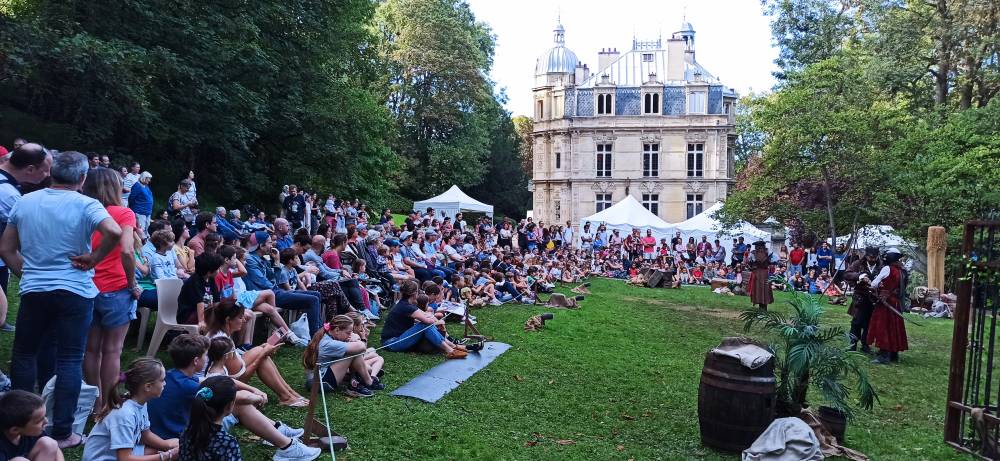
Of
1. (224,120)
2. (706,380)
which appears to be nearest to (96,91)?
(224,120)

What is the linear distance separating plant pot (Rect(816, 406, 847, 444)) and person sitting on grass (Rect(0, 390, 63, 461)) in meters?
5.92

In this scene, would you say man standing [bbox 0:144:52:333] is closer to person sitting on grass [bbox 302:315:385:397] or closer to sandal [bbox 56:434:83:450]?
sandal [bbox 56:434:83:450]

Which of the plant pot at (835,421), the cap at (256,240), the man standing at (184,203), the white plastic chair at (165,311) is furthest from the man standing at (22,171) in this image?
the man standing at (184,203)

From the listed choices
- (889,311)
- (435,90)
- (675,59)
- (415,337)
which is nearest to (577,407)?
(415,337)

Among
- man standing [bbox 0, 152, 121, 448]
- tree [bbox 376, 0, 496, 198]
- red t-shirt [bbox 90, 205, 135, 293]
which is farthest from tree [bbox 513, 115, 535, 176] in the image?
man standing [bbox 0, 152, 121, 448]

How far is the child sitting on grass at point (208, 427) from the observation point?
13.9ft

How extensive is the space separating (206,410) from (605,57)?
53052 mm

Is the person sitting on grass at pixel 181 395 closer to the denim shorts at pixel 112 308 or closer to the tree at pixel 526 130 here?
the denim shorts at pixel 112 308

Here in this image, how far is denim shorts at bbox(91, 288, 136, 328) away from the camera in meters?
5.20

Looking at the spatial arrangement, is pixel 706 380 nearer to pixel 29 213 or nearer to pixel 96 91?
pixel 29 213

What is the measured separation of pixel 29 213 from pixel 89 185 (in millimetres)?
542

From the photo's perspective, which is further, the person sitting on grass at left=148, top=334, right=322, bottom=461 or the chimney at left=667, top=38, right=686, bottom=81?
the chimney at left=667, top=38, right=686, bottom=81

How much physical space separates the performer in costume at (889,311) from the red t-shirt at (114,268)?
9905mm

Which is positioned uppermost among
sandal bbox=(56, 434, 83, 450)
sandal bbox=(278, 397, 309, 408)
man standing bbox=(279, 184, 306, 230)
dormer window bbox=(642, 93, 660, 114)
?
dormer window bbox=(642, 93, 660, 114)
